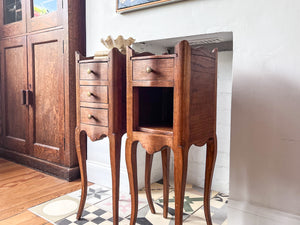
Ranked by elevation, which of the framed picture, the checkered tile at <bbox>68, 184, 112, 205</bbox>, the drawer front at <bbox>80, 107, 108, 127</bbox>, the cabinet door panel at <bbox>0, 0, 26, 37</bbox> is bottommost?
the checkered tile at <bbox>68, 184, 112, 205</bbox>

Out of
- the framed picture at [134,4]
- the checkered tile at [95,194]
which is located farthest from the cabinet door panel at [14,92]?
the framed picture at [134,4]

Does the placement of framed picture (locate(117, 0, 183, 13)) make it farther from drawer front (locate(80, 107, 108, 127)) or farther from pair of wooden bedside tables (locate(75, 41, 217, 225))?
drawer front (locate(80, 107, 108, 127))

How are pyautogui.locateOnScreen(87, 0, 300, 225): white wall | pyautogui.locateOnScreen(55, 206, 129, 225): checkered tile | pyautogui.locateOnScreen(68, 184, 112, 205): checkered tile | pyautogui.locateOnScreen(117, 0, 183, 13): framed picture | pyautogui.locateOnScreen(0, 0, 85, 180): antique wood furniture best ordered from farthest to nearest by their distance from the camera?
1. pyautogui.locateOnScreen(0, 0, 85, 180): antique wood furniture
2. pyautogui.locateOnScreen(68, 184, 112, 205): checkered tile
3. pyautogui.locateOnScreen(117, 0, 183, 13): framed picture
4. pyautogui.locateOnScreen(55, 206, 129, 225): checkered tile
5. pyautogui.locateOnScreen(87, 0, 300, 225): white wall

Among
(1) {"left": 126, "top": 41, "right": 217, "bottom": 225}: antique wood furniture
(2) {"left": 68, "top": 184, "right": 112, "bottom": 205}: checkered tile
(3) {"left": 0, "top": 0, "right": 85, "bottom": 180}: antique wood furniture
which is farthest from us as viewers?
(3) {"left": 0, "top": 0, "right": 85, "bottom": 180}: antique wood furniture

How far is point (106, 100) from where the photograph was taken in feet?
4.28

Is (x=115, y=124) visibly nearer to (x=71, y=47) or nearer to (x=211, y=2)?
(x=211, y=2)

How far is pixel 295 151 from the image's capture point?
4.06 ft

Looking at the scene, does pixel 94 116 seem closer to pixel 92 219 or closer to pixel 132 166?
pixel 132 166

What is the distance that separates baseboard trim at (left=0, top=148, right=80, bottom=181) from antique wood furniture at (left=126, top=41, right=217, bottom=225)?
98 centimetres

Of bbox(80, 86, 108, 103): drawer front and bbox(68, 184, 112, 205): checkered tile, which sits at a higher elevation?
bbox(80, 86, 108, 103): drawer front

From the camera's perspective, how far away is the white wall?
1226 millimetres

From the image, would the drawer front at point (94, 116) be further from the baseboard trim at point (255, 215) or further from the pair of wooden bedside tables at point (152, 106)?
the baseboard trim at point (255, 215)

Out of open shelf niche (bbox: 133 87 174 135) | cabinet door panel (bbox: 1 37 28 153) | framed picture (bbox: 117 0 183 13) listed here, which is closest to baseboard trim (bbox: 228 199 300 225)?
open shelf niche (bbox: 133 87 174 135)

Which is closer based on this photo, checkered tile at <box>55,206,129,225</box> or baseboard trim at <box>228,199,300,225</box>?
baseboard trim at <box>228,199,300,225</box>
